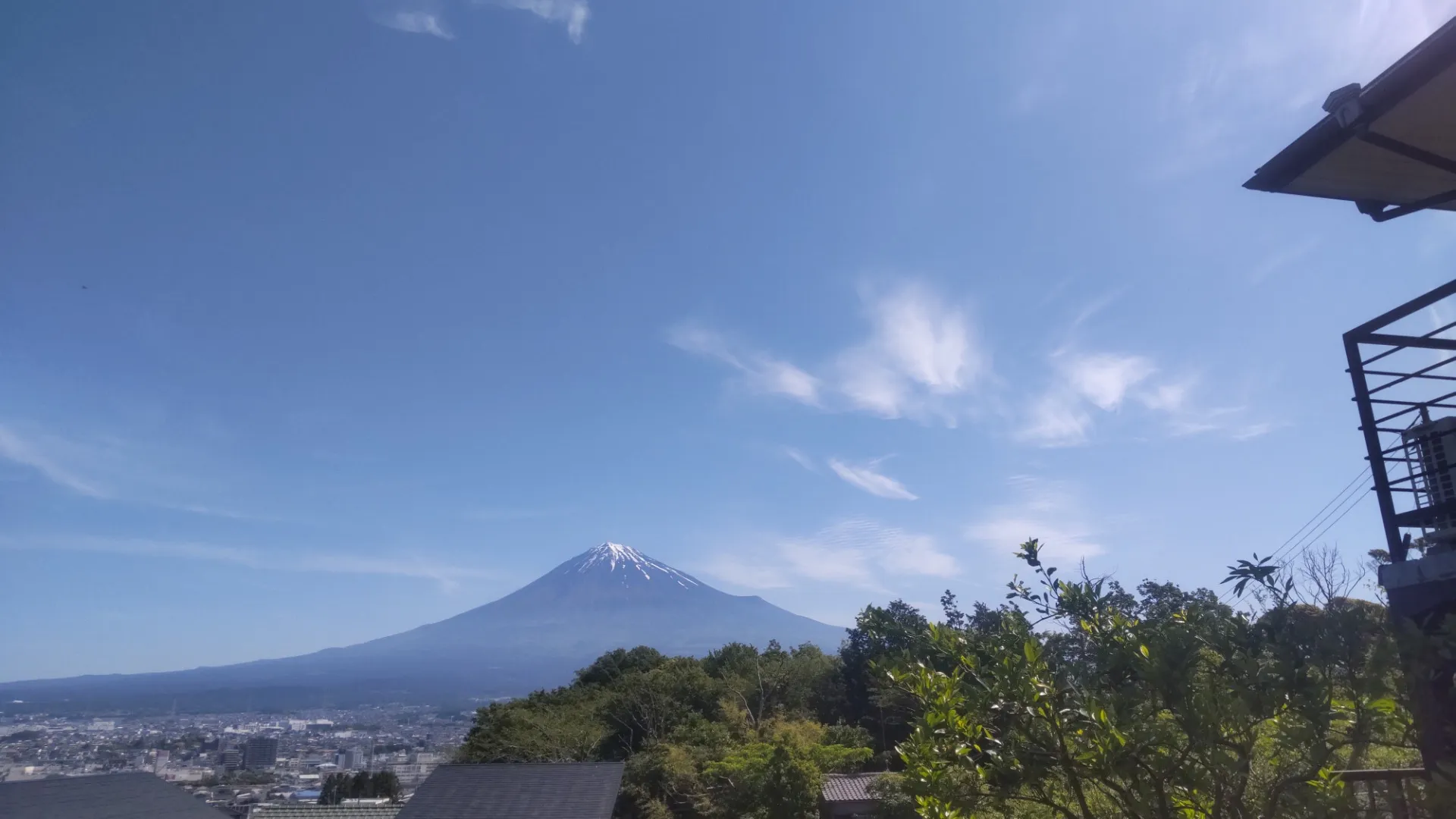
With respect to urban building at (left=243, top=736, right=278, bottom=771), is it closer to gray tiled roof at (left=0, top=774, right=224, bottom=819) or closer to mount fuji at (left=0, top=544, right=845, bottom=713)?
gray tiled roof at (left=0, top=774, right=224, bottom=819)

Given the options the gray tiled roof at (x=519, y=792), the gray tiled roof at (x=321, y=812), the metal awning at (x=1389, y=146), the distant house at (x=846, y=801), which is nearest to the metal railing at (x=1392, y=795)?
the metal awning at (x=1389, y=146)

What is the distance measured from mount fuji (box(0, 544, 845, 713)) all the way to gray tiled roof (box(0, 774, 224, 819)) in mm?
95724

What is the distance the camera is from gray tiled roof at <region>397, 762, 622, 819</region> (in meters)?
11.5

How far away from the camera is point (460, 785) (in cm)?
1224

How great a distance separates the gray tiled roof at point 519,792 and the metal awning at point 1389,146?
1120cm

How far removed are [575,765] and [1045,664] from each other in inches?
437

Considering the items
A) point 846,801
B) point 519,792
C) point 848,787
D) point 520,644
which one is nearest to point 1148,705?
point 519,792

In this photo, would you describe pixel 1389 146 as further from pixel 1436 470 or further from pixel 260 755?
pixel 260 755

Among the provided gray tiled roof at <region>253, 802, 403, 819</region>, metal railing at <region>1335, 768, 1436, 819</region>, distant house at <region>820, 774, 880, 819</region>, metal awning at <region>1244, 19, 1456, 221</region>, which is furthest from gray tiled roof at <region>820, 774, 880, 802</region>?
metal awning at <region>1244, 19, 1456, 221</region>

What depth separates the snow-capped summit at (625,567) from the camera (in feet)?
572

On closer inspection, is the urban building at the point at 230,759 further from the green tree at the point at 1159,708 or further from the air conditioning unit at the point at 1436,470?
the air conditioning unit at the point at 1436,470

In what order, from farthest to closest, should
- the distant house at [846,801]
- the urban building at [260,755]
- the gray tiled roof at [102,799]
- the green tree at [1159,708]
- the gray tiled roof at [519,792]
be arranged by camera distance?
the urban building at [260,755] → the distant house at [846,801] → the gray tiled roof at [519,792] → the gray tiled roof at [102,799] → the green tree at [1159,708]

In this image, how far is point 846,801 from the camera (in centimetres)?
1788

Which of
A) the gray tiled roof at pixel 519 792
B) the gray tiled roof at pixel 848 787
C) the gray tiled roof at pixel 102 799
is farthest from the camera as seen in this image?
the gray tiled roof at pixel 848 787
